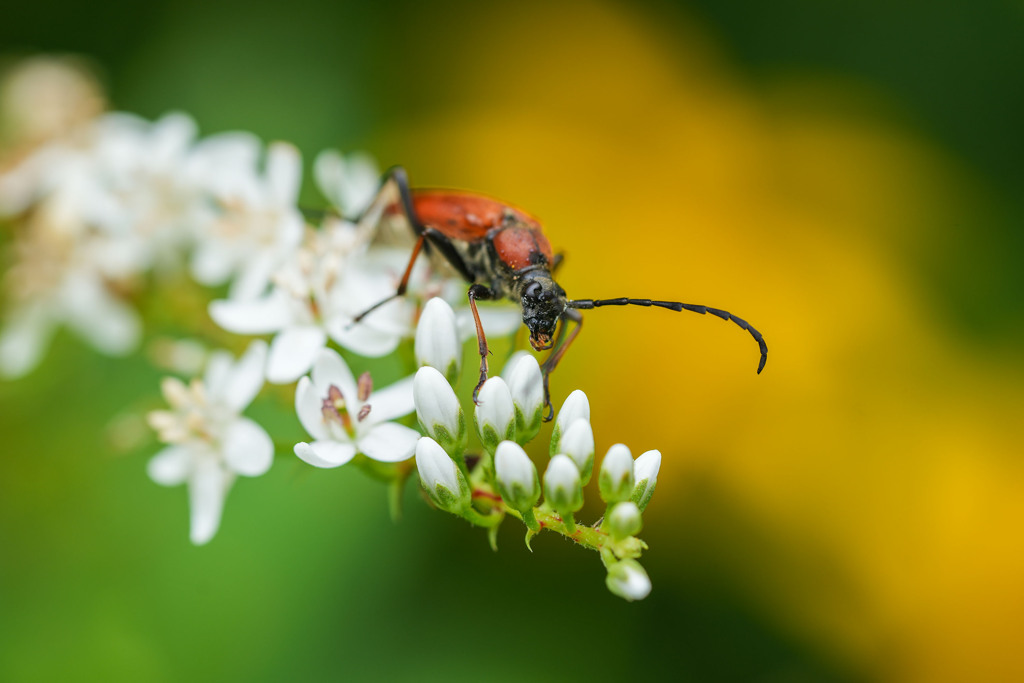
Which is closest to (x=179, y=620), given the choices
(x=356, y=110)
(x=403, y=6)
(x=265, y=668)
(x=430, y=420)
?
(x=265, y=668)

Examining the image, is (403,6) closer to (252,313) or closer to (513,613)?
(252,313)

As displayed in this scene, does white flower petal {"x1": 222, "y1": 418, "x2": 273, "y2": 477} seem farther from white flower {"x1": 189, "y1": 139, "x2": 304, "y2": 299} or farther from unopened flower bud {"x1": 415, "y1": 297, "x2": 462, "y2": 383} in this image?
white flower {"x1": 189, "y1": 139, "x2": 304, "y2": 299}

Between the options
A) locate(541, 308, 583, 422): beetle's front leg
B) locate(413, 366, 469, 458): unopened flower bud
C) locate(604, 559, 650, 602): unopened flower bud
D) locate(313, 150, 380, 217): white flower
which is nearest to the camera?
locate(604, 559, 650, 602): unopened flower bud

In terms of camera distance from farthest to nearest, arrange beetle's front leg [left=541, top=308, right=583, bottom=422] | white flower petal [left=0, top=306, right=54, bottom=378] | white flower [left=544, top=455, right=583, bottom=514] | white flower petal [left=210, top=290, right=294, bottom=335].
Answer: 1. white flower petal [left=0, top=306, right=54, bottom=378]
2. white flower petal [left=210, top=290, right=294, bottom=335]
3. beetle's front leg [left=541, top=308, right=583, bottom=422]
4. white flower [left=544, top=455, right=583, bottom=514]

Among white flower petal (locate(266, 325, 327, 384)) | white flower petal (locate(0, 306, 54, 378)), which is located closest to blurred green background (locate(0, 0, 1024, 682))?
white flower petal (locate(0, 306, 54, 378))

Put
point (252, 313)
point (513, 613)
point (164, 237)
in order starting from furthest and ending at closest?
point (513, 613)
point (164, 237)
point (252, 313)

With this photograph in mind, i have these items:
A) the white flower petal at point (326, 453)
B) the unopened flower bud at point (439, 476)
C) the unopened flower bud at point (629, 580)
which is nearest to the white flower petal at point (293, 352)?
the white flower petal at point (326, 453)

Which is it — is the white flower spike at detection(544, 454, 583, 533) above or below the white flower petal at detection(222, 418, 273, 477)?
above
